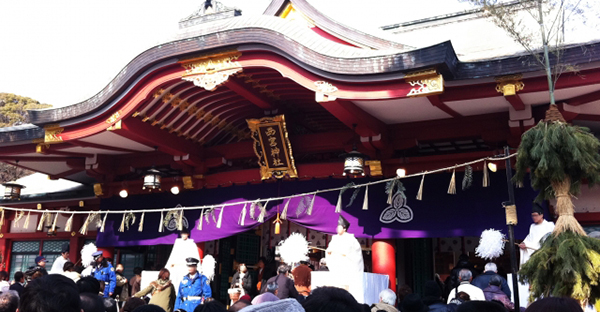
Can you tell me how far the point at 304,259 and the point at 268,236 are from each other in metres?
3.63

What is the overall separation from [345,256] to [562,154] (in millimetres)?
4795

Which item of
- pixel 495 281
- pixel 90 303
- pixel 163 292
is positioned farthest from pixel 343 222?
pixel 90 303

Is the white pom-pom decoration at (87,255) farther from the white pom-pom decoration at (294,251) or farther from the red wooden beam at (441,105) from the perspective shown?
the red wooden beam at (441,105)

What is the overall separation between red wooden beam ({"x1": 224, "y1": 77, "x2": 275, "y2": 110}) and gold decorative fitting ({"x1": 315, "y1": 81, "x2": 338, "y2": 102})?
166 centimetres

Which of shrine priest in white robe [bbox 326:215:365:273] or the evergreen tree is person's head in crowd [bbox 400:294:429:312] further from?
the evergreen tree

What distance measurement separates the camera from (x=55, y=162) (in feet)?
43.7

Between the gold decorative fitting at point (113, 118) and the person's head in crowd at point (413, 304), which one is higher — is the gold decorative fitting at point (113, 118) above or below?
above

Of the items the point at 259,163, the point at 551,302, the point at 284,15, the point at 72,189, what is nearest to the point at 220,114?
the point at 259,163

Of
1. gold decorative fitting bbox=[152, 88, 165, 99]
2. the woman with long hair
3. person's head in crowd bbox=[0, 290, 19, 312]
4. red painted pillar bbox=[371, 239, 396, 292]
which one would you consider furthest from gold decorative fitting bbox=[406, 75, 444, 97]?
person's head in crowd bbox=[0, 290, 19, 312]

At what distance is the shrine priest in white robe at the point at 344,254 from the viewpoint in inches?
356

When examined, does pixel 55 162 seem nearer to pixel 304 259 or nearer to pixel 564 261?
pixel 304 259

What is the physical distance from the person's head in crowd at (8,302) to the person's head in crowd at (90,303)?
20.0 inches

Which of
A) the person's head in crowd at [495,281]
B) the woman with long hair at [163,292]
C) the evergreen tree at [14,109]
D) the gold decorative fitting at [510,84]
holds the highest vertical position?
the evergreen tree at [14,109]

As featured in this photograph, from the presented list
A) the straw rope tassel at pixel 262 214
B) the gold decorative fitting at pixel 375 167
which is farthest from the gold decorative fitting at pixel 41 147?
the gold decorative fitting at pixel 375 167
